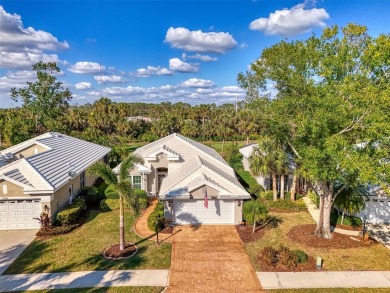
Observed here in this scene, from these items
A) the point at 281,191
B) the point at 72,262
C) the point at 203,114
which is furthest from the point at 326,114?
the point at 203,114

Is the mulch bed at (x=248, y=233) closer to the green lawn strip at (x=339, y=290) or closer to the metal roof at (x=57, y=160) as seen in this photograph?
the green lawn strip at (x=339, y=290)

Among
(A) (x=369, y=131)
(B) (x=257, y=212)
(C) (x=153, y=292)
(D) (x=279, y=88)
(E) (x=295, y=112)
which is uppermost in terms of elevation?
(D) (x=279, y=88)

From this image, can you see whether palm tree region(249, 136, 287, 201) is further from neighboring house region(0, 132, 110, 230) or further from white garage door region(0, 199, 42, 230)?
white garage door region(0, 199, 42, 230)

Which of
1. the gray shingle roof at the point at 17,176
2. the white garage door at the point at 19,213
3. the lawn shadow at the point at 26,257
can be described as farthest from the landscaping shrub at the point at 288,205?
the gray shingle roof at the point at 17,176

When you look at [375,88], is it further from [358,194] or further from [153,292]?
[153,292]

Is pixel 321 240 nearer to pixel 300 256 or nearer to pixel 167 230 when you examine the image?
pixel 300 256

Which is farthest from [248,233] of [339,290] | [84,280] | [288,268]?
[84,280]

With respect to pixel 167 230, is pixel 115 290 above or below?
below
